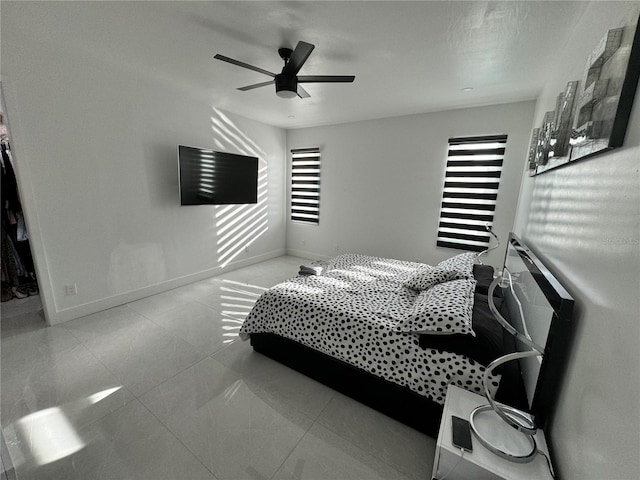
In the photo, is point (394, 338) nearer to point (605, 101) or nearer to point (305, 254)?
point (605, 101)

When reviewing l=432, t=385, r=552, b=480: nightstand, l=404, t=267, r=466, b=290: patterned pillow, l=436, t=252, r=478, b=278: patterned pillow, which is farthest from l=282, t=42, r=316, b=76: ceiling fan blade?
l=432, t=385, r=552, b=480: nightstand

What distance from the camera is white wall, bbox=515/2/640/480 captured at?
67cm

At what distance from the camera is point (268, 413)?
1648 millimetres

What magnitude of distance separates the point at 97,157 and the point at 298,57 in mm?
2352

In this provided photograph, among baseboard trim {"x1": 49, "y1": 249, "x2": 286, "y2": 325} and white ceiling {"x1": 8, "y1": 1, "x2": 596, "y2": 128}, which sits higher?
white ceiling {"x1": 8, "y1": 1, "x2": 596, "y2": 128}

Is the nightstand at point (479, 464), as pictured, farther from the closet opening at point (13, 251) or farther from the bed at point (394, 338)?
the closet opening at point (13, 251)

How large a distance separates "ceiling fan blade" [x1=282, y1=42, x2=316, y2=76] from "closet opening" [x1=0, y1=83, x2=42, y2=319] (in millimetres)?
3320

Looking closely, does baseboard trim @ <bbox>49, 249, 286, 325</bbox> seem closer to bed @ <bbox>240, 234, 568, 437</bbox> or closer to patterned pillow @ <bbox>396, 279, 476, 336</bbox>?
bed @ <bbox>240, 234, 568, 437</bbox>

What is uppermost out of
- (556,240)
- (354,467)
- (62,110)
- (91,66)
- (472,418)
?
(91,66)

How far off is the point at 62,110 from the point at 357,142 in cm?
366

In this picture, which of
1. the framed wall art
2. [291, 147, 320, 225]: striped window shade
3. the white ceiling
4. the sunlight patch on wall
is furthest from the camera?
[291, 147, 320, 225]: striped window shade

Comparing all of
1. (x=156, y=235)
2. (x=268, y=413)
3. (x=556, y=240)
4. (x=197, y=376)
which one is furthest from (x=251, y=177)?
(x=556, y=240)

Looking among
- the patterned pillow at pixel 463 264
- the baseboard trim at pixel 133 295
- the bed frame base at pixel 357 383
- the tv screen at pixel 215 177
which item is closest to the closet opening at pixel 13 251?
the baseboard trim at pixel 133 295

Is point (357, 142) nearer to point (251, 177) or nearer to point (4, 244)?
point (251, 177)
